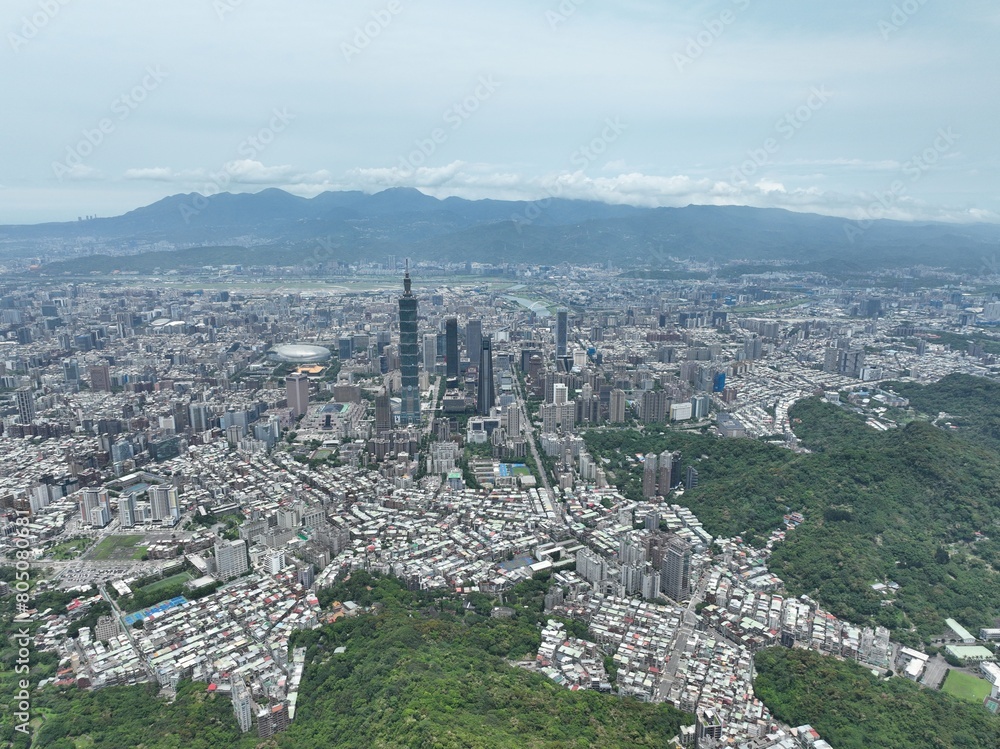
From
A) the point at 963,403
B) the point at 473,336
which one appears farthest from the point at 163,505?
the point at 963,403

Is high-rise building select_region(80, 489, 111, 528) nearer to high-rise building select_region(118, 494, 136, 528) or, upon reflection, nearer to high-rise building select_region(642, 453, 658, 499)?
high-rise building select_region(118, 494, 136, 528)

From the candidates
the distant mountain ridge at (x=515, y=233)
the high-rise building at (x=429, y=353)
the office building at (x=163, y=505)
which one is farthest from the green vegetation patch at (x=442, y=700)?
the distant mountain ridge at (x=515, y=233)

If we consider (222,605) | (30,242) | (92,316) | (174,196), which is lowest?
(222,605)

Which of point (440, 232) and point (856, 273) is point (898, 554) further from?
point (440, 232)

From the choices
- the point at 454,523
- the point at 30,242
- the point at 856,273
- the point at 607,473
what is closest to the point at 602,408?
the point at 607,473

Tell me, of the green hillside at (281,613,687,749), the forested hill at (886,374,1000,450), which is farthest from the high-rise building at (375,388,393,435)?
the forested hill at (886,374,1000,450)

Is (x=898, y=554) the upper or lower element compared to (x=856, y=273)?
lower
